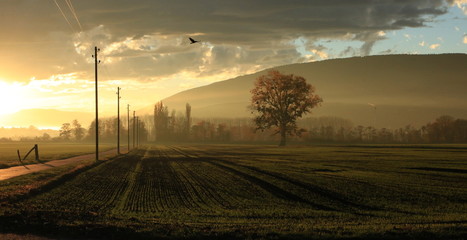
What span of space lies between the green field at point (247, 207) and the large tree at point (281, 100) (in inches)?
3013

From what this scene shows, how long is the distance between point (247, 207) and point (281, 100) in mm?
95248

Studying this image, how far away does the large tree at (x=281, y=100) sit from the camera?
4638 inches

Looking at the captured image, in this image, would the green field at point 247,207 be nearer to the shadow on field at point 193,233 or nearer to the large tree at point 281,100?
the shadow on field at point 193,233

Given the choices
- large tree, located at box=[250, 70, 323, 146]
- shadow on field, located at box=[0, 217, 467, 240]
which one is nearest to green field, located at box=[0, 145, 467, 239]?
shadow on field, located at box=[0, 217, 467, 240]

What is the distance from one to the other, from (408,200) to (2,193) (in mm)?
22595

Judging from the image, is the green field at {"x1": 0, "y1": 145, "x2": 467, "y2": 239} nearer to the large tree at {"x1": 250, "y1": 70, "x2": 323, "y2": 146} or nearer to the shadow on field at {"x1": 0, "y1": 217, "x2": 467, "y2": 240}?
the shadow on field at {"x1": 0, "y1": 217, "x2": 467, "y2": 240}

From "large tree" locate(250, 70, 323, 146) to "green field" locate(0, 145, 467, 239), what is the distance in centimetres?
7654

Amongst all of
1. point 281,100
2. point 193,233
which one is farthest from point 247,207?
point 281,100

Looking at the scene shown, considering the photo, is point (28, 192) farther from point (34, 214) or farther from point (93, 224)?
point (93, 224)

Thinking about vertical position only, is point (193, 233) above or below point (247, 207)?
above

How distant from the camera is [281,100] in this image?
11912cm

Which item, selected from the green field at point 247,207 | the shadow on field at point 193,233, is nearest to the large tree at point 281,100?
the green field at point 247,207

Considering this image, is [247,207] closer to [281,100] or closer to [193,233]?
[193,233]

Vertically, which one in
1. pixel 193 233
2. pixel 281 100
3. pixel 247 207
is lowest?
pixel 247 207
